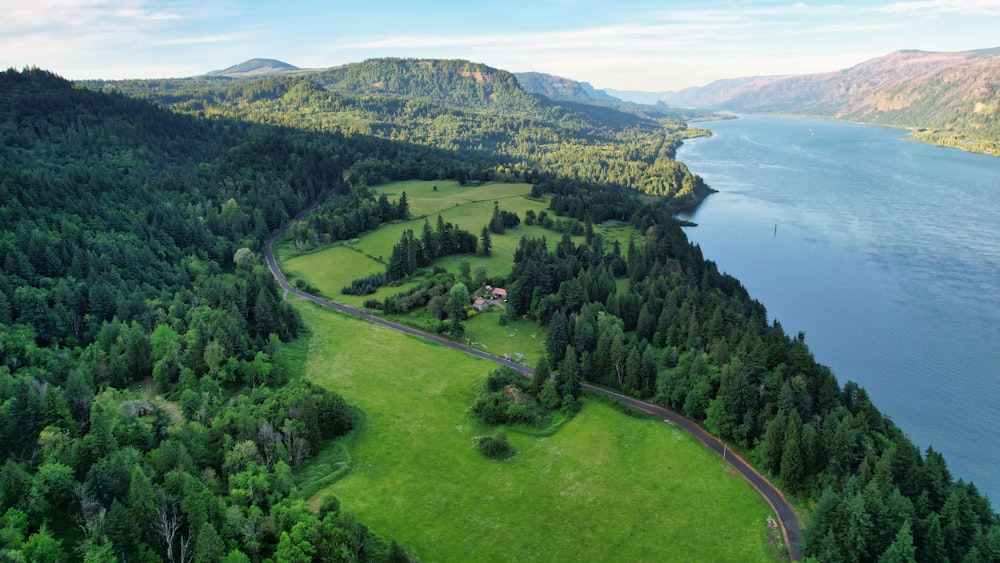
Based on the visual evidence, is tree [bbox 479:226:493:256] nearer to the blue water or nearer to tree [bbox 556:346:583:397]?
the blue water

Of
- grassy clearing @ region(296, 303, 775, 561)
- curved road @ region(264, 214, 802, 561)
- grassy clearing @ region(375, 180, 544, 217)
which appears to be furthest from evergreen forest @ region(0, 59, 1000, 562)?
grassy clearing @ region(375, 180, 544, 217)

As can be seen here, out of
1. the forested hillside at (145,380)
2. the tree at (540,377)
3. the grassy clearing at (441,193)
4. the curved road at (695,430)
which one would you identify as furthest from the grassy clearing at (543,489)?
the grassy clearing at (441,193)

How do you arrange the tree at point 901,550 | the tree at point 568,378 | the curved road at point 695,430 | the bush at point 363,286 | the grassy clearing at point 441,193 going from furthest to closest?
the grassy clearing at point 441,193, the bush at point 363,286, the tree at point 568,378, the curved road at point 695,430, the tree at point 901,550

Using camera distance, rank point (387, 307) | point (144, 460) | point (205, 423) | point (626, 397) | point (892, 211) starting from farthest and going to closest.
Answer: point (892, 211) → point (387, 307) → point (626, 397) → point (205, 423) → point (144, 460)

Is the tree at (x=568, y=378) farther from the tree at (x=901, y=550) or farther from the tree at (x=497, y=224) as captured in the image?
the tree at (x=497, y=224)

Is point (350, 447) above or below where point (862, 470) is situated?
below

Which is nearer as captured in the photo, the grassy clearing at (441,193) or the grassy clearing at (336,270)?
the grassy clearing at (336,270)

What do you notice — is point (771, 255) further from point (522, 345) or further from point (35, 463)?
point (35, 463)

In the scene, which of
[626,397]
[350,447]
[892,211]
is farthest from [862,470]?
[892,211]
